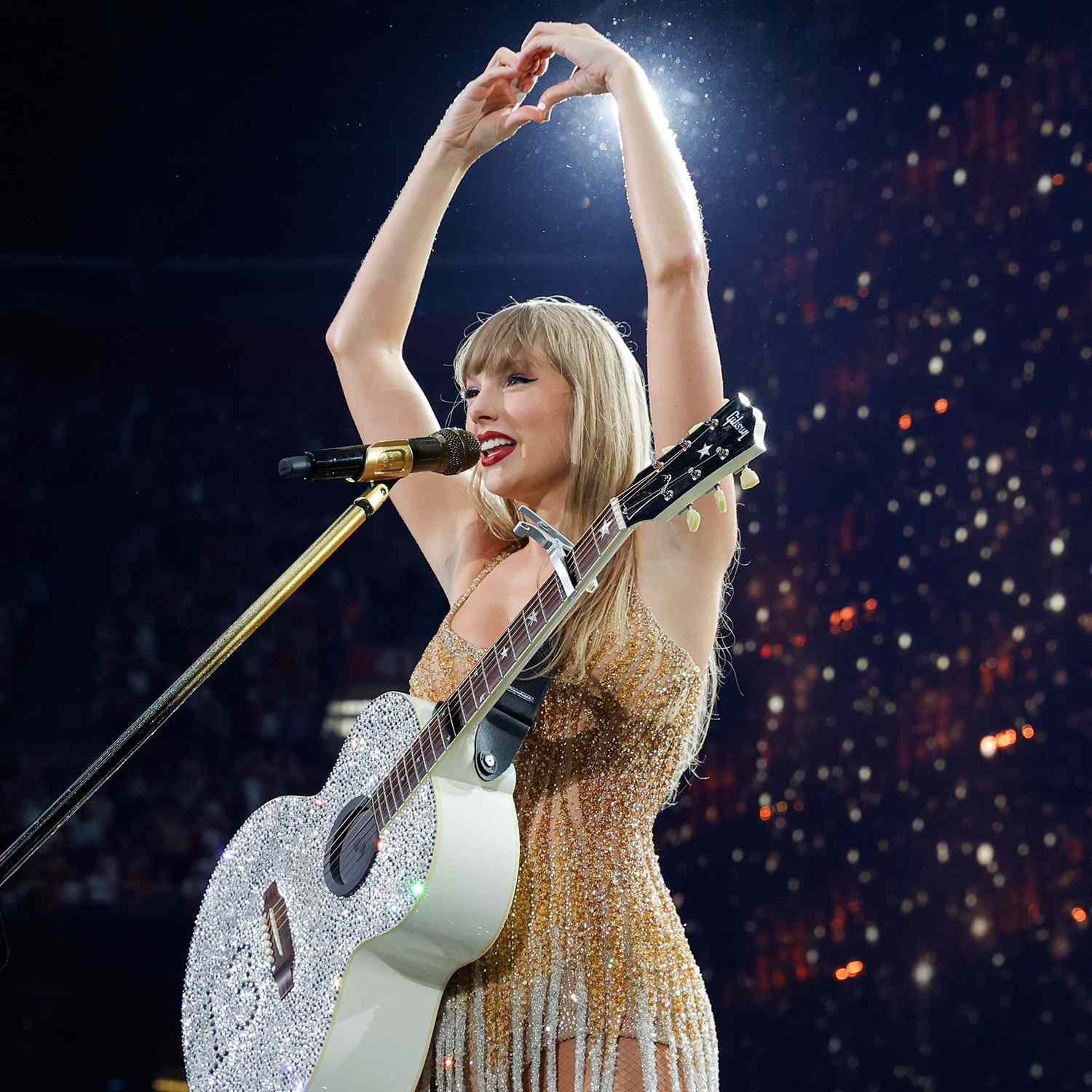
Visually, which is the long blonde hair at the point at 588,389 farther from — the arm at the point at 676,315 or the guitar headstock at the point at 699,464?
the guitar headstock at the point at 699,464

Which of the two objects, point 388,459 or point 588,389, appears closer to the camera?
point 388,459

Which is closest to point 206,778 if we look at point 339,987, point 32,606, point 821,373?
point 32,606

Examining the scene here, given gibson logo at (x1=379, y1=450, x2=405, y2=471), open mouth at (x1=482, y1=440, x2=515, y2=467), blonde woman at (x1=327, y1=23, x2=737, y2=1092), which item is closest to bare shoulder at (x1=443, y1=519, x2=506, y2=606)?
blonde woman at (x1=327, y1=23, x2=737, y2=1092)

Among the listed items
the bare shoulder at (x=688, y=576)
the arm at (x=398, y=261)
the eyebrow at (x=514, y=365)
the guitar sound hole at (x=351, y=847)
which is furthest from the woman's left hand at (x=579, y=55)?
the guitar sound hole at (x=351, y=847)

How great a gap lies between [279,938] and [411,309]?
1003 mm

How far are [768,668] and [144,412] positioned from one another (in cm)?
142

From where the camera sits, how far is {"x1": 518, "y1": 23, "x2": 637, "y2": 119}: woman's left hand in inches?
69.6

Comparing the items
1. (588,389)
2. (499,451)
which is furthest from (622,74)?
(499,451)

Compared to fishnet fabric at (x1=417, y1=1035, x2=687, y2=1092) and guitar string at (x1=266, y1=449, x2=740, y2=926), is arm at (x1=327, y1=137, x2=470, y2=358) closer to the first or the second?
guitar string at (x1=266, y1=449, x2=740, y2=926)

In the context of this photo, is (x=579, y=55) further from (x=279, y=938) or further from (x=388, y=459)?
(x=279, y=938)

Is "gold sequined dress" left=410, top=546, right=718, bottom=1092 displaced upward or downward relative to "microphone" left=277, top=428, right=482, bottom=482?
downward

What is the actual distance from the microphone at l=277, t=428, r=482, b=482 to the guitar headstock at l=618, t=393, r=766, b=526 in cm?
22

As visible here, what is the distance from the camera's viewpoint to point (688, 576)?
1.63m

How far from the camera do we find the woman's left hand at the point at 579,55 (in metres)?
1.77
